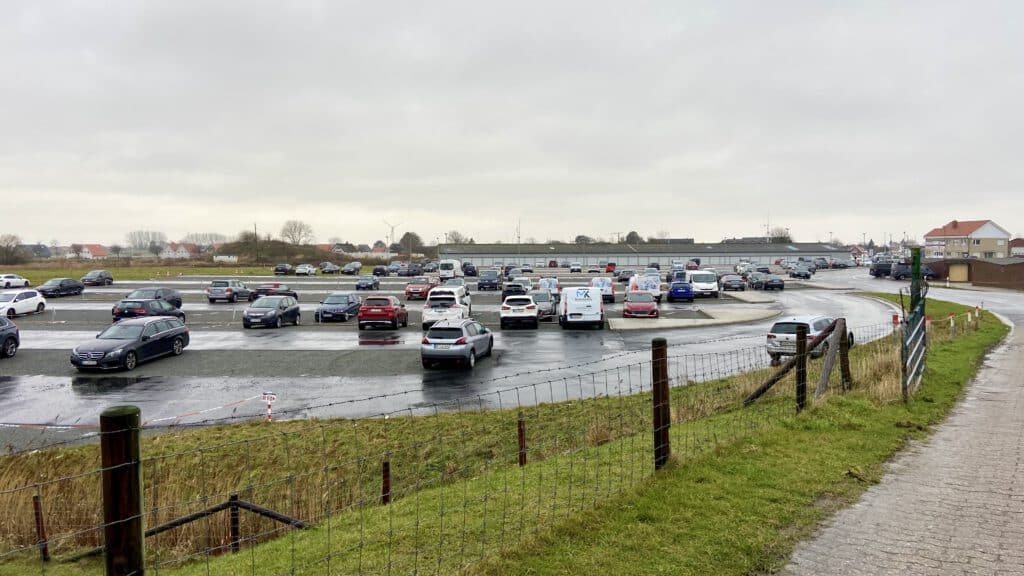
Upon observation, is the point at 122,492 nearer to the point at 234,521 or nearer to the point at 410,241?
the point at 234,521

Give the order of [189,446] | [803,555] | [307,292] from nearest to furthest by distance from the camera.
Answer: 1. [803,555]
2. [189,446]
3. [307,292]

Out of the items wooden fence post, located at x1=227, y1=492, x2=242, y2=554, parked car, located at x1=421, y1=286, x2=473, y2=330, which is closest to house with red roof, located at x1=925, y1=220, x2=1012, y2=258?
parked car, located at x1=421, y1=286, x2=473, y2=330

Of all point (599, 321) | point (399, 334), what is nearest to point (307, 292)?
point (399, 334)

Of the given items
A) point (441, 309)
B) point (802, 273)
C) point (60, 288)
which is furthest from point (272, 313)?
point (802, 273)

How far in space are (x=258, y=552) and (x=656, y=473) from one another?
416cm

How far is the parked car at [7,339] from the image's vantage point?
2458cm

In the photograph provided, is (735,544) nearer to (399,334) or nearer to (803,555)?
(803,555)

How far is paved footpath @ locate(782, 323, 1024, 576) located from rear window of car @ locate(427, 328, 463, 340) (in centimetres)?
1373

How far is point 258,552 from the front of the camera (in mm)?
6973

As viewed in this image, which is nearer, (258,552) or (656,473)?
(258,552)

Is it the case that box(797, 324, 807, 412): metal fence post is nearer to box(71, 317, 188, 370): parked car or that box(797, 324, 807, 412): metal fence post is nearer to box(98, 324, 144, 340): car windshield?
box(71, 317, 188, 370): parked car

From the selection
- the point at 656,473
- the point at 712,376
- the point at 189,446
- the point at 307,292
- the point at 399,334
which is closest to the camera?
the point at 656,473

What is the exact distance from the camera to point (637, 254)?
134 meters

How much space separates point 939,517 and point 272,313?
30941 millimetres
